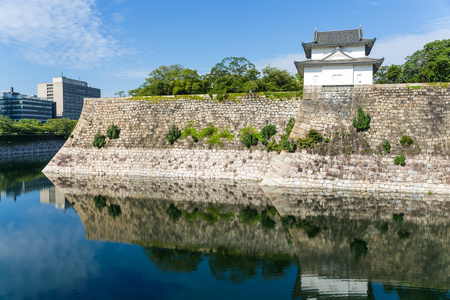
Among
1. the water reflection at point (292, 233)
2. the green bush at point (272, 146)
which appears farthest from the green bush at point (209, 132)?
the water reflection at point (292, 233)

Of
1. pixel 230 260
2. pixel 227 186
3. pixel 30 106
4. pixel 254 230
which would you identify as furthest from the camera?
pixel 30 106

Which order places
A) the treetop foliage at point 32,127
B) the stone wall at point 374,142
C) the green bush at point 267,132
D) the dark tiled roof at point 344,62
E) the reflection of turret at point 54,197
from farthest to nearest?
the treetop foliage at point 32,127 → the green bush at point 267,132 → the dark tiled roof at point 344,62 → the stone wall at point 374,142 → the reflection of turret at point 54,197

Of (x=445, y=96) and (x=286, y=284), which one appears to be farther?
(x=445, y=96)

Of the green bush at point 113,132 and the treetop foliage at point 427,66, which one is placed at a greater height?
the treetop foliage at point 427,66

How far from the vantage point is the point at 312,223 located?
687 inches

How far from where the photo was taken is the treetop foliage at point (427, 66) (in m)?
41.2

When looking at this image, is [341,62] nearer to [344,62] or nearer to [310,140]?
[344,62]

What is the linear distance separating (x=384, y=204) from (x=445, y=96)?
557 inches

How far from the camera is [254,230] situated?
16.6 m

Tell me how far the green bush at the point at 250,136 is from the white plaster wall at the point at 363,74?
11.0m

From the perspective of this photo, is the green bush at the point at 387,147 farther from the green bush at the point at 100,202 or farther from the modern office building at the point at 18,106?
the modern office building at the point at 18,106

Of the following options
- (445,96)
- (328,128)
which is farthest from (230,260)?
(445,96)

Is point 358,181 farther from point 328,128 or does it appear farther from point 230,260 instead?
point 230,260

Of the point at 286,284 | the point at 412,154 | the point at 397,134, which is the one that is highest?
the point at 397,134
